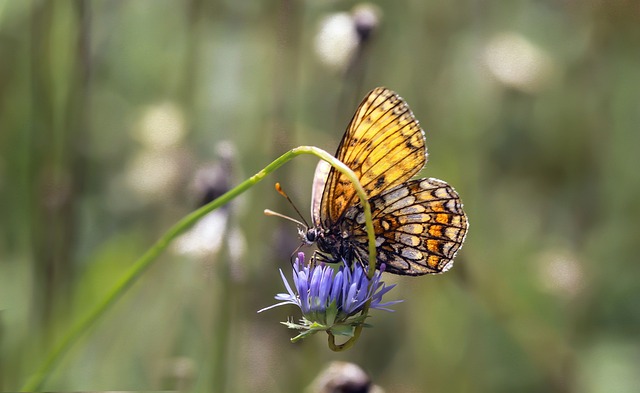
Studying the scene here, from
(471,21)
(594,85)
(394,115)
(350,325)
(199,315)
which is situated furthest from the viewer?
(471,21)

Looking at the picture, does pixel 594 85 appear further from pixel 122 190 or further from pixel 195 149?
pixel 122 190

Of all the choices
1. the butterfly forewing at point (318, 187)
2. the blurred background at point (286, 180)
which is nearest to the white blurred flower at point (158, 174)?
the blurred background at point (286, 180)

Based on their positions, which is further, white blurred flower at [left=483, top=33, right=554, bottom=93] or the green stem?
white blurred flower at [left=483, top=33, right=554, bottom=93]

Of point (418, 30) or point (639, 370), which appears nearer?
point (639, 370)

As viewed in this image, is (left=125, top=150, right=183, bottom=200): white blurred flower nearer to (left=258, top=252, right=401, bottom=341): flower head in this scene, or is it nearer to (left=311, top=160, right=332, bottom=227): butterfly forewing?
(left=311, top=160, right=332, bottom=227): butterfly forewing

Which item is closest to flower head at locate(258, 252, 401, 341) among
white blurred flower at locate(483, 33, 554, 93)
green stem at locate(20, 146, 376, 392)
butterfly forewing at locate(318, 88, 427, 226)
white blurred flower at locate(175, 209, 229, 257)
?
green stem at locate(20, 146, 376, 392)

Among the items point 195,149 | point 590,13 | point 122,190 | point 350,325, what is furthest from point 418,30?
point 350,325

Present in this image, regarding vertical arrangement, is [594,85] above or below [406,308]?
above
